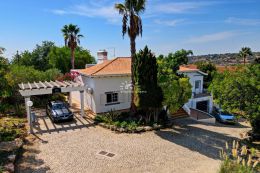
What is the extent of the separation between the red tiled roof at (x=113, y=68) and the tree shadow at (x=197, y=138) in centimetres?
827

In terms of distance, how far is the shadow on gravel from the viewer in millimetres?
11656

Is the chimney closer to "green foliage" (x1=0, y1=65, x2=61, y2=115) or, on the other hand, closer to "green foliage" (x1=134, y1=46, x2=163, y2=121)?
"green foliage" (x1=0, y1=65, x2=61, y2=115)

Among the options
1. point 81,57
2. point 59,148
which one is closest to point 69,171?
point 59,148

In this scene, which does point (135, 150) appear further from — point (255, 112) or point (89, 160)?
point (255, 112)

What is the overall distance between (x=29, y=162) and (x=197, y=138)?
1248 centimetres

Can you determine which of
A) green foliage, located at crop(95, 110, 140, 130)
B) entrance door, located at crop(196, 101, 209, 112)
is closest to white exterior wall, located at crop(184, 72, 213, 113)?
entrance door, located at crop(196, 101, 209, 112)

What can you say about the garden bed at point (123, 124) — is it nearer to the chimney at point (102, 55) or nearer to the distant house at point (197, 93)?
the chimney at point (102, 55)

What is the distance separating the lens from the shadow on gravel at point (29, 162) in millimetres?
11656

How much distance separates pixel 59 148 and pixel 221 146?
11.8m

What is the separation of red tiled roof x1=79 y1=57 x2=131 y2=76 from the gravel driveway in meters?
5.73

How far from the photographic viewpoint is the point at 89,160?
13.0m

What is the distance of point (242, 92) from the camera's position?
15.4 m

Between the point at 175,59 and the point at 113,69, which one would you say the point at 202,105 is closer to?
the point at 175,59

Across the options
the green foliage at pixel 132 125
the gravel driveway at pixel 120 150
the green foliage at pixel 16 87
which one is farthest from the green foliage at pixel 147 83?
the green foliage at pixel 16 87
